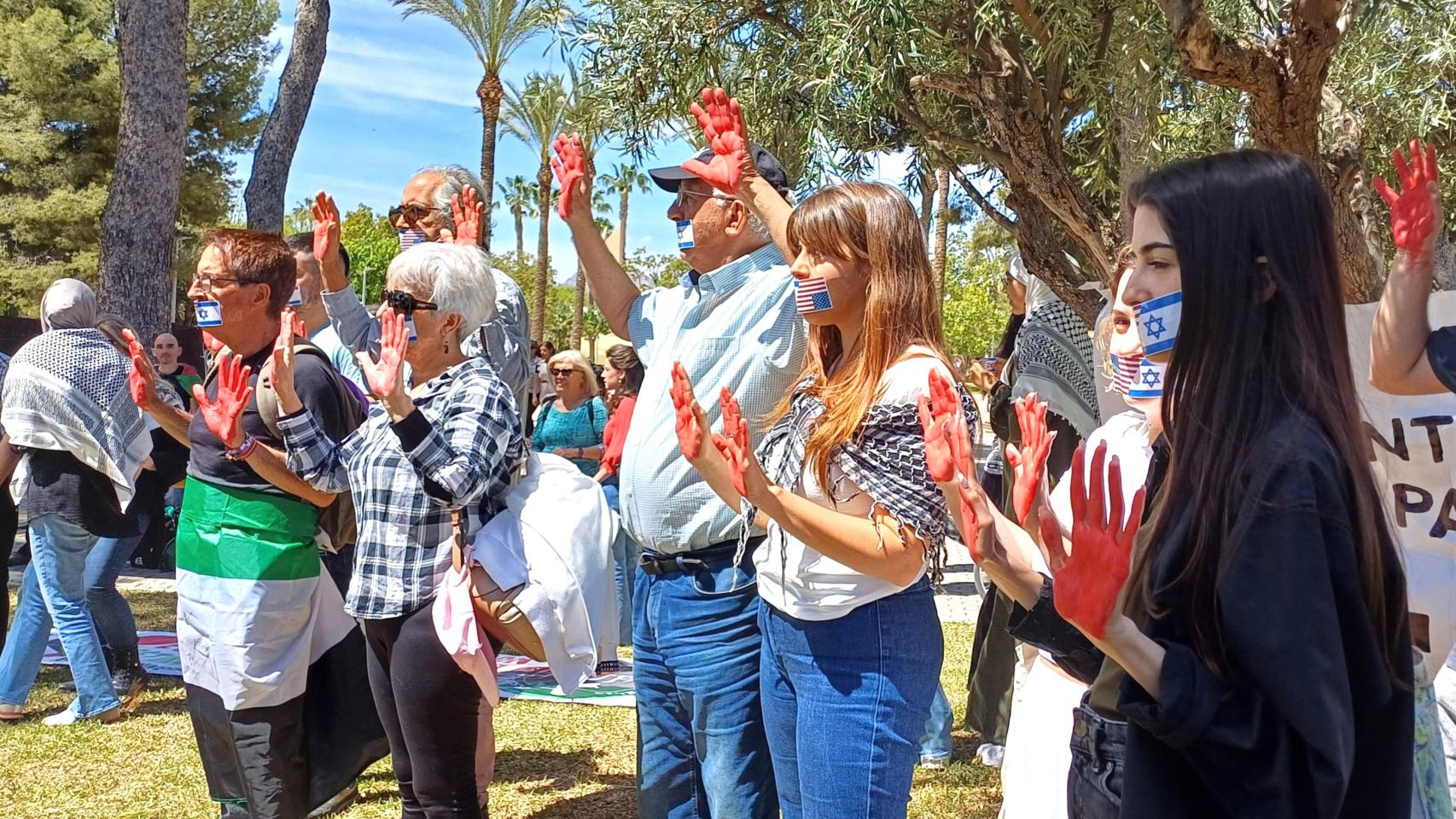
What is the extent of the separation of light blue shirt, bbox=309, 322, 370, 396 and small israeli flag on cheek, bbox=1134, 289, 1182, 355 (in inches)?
121

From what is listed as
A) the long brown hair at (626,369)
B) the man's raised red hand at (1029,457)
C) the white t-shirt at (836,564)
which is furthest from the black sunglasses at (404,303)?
the long brown hair at (626,369)

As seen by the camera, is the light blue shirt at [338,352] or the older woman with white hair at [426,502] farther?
the light blue shirt at [338,352]

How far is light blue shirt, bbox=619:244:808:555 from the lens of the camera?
304cm

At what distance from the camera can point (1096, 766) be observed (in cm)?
185

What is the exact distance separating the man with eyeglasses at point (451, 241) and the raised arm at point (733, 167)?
1.09 metres

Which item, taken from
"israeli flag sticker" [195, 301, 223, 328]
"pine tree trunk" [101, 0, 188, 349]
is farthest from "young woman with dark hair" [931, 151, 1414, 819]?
"pine tree trunk" [101, 0, 188, 349]

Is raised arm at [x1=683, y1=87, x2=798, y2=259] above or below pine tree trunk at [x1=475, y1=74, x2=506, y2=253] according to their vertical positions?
below

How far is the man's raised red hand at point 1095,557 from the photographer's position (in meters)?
1.51

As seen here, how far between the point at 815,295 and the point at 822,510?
521 mm

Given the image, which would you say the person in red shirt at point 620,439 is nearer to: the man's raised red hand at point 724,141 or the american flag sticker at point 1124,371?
the man's raised red hand at point 724,141

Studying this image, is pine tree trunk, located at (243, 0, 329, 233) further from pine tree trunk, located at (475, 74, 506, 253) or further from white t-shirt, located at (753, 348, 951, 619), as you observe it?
pine tree trunk, located at (475, 74, 506, 253)

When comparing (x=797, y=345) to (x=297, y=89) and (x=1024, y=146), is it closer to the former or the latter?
(x=1024, y=146)

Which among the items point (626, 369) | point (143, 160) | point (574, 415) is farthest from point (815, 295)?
point (143, 160)

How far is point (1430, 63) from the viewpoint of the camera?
298 inches
